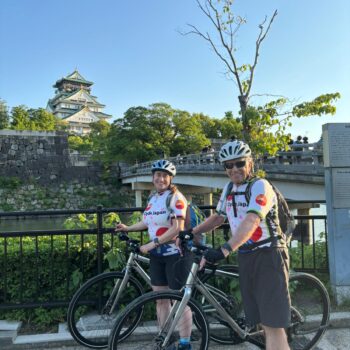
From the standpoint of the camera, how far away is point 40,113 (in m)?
61.4

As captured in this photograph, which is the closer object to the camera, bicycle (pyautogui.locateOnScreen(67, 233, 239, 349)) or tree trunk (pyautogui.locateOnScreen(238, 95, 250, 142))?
bicycle (pyautogui.locateOnScreen(67, 233, 239, 349))

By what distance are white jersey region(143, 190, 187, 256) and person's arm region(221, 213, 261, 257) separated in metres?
0.69

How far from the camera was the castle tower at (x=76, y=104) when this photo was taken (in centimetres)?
9000

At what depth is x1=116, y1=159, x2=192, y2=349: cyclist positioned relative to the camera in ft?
10.0

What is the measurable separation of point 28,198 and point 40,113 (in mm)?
24007

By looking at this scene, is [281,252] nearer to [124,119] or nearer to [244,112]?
[244,112]

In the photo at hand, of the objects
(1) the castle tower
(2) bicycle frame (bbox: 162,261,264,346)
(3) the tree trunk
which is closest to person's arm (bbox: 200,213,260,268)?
(2) bicycle frame (bbox: 162,261,264,346)

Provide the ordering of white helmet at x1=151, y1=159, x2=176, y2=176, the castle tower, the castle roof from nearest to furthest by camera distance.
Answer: white helmet at x1=151, y1=159, x2=176, y2=176, the castle tower, the castle roof

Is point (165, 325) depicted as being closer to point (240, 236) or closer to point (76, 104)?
point (240, 236)

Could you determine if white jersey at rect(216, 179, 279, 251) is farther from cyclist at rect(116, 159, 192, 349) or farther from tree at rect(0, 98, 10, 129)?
tree at rect(0, 98, 10, 129)

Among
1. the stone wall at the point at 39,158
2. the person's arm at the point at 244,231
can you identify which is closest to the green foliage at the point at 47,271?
the person's arm at the point at 244,231

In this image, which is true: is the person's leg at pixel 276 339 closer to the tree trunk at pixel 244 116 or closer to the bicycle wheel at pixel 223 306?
the bicycle wheel at pixel 223 306

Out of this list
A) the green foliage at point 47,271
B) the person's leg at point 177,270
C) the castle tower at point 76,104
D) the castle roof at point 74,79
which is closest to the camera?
the person's leg at point 177,270

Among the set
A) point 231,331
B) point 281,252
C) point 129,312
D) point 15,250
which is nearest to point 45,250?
point 15,250
